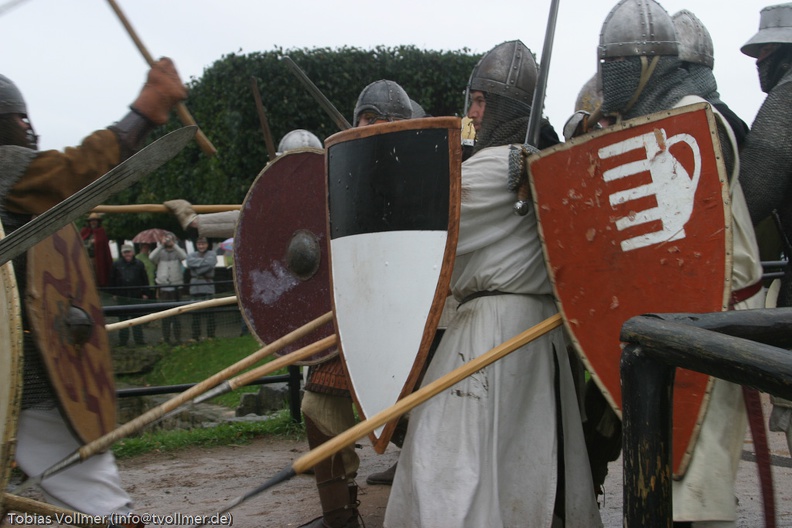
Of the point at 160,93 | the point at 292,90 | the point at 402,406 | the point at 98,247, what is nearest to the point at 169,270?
the point at 98,247

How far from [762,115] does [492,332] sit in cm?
107

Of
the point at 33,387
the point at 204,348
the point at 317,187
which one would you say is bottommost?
the point at 204,348

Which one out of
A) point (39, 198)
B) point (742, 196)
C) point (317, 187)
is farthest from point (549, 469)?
point (39, 198)

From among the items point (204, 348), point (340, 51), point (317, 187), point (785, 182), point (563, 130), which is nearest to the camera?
point (785, 182)

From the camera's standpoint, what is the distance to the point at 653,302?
99.6 inches

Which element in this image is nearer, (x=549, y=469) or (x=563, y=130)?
(x=549, y=469)

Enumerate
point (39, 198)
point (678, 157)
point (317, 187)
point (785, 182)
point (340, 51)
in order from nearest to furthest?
point (678, 157)
point (785, 182)
point (39, 198)
point (317, 187)
point (340, 51)

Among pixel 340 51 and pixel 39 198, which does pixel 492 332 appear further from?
pixel 340 51

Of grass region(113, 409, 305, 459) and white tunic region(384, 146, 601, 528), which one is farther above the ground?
white tunic region(384, 146, 601, 528)

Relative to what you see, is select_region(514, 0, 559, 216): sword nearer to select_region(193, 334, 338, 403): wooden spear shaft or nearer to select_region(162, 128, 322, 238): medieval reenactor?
select_region(193, 334, 338, 403): wooden spear shaft

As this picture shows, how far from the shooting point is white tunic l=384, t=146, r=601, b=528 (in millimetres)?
2652

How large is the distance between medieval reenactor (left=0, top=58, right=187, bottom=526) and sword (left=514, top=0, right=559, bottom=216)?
137cm

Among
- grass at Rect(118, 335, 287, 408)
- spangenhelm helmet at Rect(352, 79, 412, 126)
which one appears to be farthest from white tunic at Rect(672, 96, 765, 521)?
grass at Rect(118, 335, 287, 408)

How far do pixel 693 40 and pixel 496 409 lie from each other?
63.8 inches
